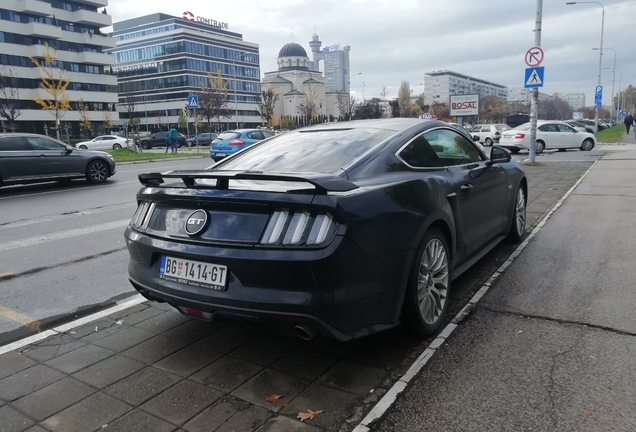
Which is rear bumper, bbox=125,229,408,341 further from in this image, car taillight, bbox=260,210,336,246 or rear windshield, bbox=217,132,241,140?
rear windshield, bbox=217,132,241,140

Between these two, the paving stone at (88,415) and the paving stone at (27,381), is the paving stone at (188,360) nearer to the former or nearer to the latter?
the paving stone at (88,415)

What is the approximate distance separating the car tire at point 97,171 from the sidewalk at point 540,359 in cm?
1237

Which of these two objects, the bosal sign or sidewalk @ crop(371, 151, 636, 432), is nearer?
Answer: sidewalk @ crop(371, 151, 636, 432)

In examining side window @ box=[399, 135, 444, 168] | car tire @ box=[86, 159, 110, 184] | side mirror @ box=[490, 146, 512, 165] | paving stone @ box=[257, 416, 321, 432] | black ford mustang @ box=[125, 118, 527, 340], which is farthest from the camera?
car tire @ box=[86, 159, 110, 184]

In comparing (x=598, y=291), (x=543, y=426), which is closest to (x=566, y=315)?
(x=598, y=291)

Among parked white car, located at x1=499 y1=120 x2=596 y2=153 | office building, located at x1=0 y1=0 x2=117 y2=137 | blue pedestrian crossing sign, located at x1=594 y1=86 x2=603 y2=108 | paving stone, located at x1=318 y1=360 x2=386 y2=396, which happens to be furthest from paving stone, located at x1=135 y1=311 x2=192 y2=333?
office building, located at x1=0 y1=0 x2=117 y2=137

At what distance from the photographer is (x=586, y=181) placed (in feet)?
40.3

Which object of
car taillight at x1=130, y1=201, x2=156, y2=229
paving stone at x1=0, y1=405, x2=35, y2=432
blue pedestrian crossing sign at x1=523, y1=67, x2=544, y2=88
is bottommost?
paving stone at x1=0, y1=405, x2=35, y2=432

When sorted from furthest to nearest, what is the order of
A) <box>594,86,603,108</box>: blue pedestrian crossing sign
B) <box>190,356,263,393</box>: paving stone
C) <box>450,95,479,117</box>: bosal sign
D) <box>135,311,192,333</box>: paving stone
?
<box>450,95,479,117</box>: bosal sign < <box>594,86,603,108</box>: blue pedestrian crossing sign < <box>135,311,192,333</box>: paving stone < <box>190,356,263,393</box>: paving stone

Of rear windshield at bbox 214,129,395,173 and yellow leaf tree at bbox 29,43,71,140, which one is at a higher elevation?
yellow leaf tree at bbox 29,43,71,140

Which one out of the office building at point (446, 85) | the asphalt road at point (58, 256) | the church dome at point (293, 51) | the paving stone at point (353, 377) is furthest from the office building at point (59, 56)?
the office building at point (446, 85)

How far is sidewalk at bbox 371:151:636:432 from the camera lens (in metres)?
2.65

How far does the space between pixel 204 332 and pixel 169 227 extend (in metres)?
0.98

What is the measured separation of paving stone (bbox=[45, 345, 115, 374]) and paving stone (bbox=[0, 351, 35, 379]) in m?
0.15
